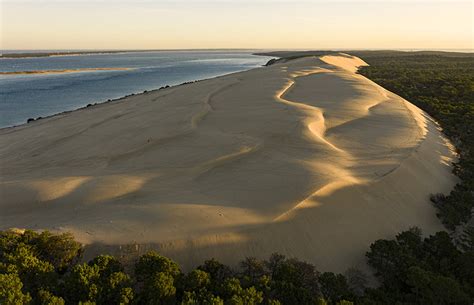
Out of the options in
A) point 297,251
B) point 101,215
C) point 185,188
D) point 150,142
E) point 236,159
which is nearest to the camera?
point 297,251

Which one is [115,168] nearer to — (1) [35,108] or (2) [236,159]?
(2) [236,159]

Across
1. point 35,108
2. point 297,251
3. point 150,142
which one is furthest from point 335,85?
point 35,108

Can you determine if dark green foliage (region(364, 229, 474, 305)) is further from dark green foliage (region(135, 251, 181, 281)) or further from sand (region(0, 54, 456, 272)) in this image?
dark green foliage (region(135, 251, 181, 281))

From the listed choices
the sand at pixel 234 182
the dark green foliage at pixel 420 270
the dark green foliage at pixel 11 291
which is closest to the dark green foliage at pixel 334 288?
the dark green foliage at pixel 420 270

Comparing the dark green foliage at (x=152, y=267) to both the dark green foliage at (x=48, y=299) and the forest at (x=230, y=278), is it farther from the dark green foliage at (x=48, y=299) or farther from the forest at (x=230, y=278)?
the dark green foliage at (x=48, y=299)

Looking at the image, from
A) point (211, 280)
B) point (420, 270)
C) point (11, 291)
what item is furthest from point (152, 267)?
point (420, 270)

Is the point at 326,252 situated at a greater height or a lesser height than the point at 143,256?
lesser
